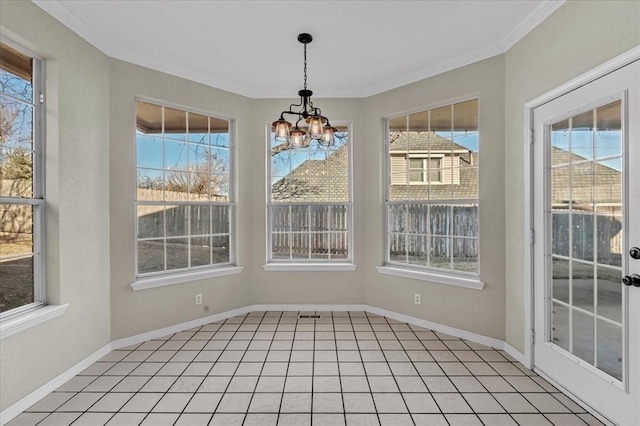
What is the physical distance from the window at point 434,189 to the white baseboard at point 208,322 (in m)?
0.61

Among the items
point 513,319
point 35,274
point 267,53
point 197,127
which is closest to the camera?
point 35,274

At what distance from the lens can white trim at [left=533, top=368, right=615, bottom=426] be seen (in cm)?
205

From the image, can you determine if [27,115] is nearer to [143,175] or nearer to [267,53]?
[143,175]

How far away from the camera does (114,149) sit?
124 inches

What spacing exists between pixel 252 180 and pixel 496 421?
332cm

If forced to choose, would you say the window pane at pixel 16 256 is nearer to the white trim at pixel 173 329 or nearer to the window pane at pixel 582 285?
the white trim at pixel 173 329

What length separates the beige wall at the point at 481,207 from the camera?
313 centimetres

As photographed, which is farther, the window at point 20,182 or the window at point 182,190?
the window at point 182,190

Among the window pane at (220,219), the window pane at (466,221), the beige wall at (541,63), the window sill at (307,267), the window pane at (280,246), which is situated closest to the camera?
→ the beige wall at (541,63)

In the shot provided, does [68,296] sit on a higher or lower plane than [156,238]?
lower

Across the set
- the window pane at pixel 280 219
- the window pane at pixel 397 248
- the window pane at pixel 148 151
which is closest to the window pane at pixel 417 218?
the window pane at pixel 397 248

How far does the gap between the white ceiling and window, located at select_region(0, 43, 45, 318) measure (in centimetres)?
54

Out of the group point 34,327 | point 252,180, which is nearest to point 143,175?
point 252,180

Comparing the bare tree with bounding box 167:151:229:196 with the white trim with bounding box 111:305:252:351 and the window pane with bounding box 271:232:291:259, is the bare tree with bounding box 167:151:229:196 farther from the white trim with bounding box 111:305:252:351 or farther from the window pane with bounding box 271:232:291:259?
the white trim with bounding box 111:305:252:351
